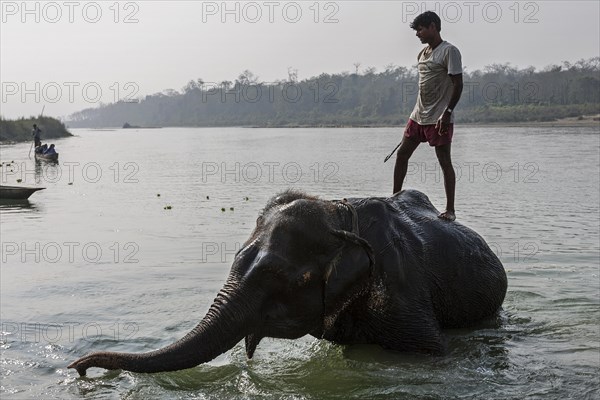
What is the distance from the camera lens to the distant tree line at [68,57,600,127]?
103 metres

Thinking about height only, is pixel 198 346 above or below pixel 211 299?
above

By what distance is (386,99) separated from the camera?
140250 mm

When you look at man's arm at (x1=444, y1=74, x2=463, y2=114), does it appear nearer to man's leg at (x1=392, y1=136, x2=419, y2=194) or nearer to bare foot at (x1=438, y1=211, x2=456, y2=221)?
man's leg at (x1=392, y1=136, x2=419, y2=194)

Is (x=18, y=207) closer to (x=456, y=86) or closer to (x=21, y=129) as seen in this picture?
(x=456, y=86)

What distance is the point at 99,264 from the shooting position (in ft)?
37.7

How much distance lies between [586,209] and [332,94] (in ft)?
457

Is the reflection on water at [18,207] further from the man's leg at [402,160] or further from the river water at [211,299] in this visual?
the man's leg at [402,160]

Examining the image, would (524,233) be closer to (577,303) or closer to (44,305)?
(577,303)

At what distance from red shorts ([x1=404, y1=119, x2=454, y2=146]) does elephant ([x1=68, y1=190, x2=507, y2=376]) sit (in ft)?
4.31

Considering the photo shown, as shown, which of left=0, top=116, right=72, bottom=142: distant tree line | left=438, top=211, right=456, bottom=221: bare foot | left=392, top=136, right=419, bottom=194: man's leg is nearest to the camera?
left=438, top=211, right=456, bottom=221: bare foot

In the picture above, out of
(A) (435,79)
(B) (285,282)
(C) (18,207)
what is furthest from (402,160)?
(C) (18,207)

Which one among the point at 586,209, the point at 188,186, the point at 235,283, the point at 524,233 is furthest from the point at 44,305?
the point at 188,186

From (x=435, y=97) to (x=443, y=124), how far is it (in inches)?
14.5

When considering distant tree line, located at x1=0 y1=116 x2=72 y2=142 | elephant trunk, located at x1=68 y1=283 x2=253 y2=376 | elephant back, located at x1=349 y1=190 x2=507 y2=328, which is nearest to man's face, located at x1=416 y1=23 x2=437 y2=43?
elephant back, located at x1=349 y1=190 x2=507 y2=328
